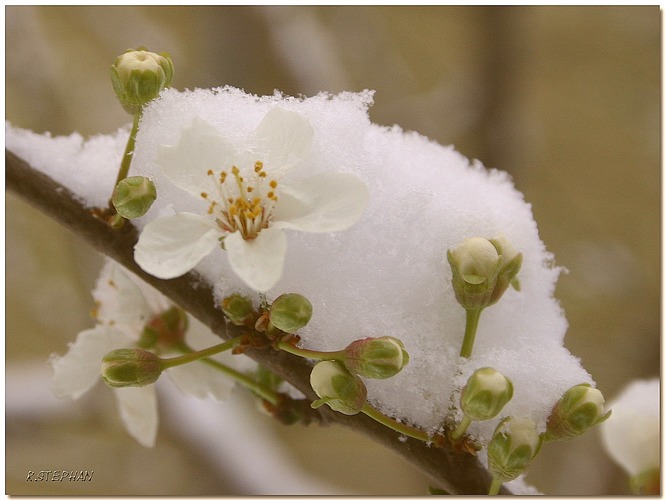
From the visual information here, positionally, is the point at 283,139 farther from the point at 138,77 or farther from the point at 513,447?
the point at 513,447

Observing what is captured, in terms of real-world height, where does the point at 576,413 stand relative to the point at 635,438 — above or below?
below

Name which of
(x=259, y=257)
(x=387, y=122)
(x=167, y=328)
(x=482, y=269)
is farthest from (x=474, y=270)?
(x=387, y=122)

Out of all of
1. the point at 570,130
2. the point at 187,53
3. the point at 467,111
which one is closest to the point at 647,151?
the point at 570,130

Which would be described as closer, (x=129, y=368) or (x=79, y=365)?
(x=129, y=368)

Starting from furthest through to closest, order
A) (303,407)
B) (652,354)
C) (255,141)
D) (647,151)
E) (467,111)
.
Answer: (647,151)
(652,354)
(467,111)
(303,407)
(255,141)

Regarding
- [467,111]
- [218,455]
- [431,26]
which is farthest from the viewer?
[431,26]

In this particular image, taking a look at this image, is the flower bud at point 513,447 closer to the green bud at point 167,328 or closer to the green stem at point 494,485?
the green stem at point 494,485

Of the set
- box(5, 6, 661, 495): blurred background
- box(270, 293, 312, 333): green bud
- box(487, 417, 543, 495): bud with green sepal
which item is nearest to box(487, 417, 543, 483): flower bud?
box(487, 417, 543, 495): bud with green sepal

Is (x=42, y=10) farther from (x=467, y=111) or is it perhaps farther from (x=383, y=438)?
(x=383, y=438)
